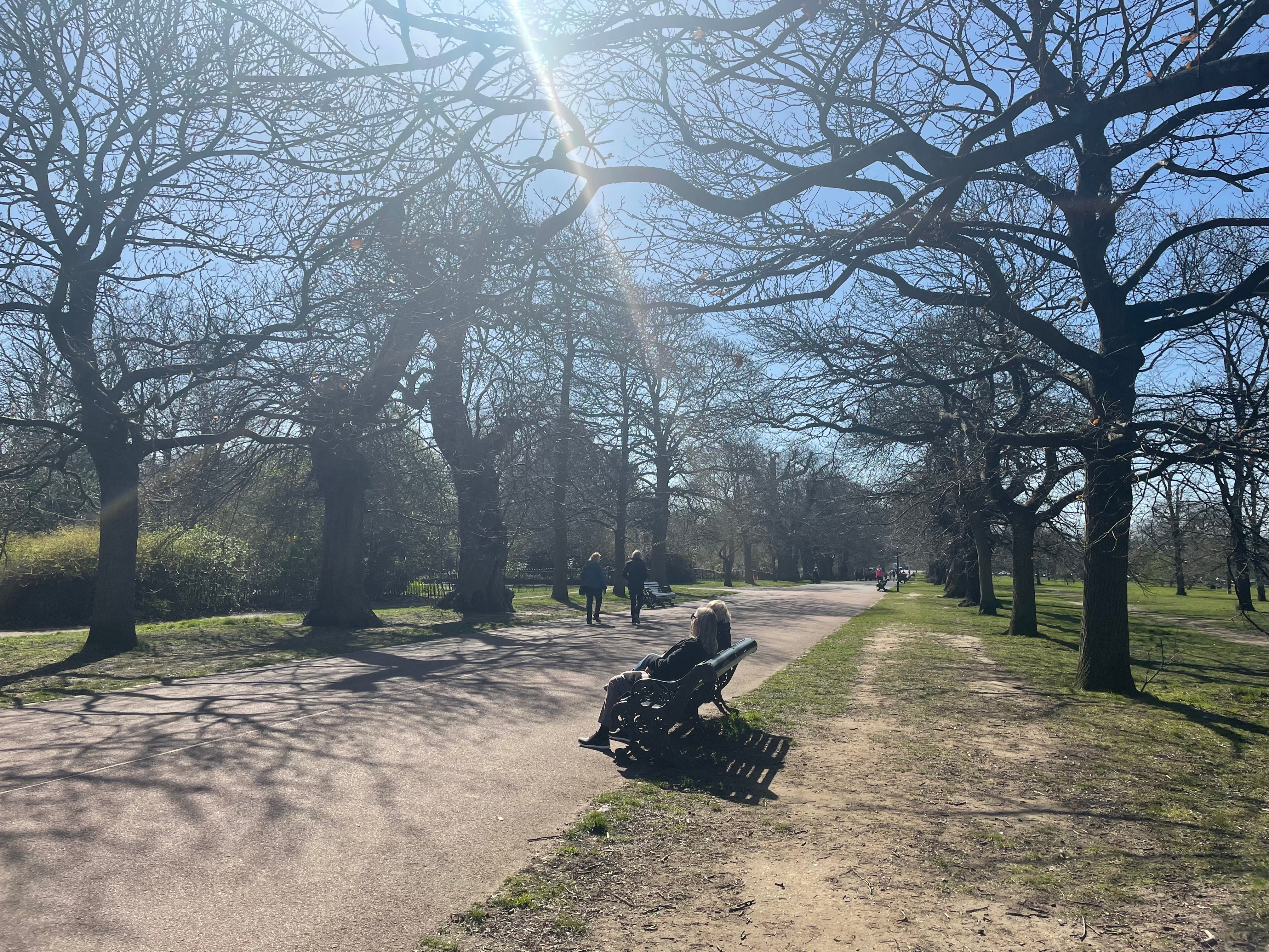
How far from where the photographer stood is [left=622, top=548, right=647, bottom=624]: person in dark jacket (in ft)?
69.0

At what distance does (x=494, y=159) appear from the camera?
6.13 metres

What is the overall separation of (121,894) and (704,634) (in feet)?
15.8

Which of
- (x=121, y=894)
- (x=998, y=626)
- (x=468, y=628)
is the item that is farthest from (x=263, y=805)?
(x=998, y=626)

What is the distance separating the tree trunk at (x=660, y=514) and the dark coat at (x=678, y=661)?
92.4 ft

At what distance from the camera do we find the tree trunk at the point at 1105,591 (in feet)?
31.0

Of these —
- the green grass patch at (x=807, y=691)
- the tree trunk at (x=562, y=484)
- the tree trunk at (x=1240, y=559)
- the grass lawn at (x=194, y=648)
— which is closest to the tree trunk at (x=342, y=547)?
the grass lawn at (x=194, y=648)

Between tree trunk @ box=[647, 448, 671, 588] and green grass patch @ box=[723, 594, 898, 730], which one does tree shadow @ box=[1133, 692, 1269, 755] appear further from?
tree trunk @ box=[647, 448, 671, 588]

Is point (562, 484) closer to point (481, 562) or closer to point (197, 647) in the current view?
point (481, 562)

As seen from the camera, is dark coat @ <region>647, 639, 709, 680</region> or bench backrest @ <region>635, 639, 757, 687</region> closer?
bench backrest @ <region>635, 639, 757, 687</region>

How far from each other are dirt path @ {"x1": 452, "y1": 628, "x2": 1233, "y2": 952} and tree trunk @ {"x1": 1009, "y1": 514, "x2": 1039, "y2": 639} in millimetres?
12081

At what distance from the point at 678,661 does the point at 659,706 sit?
735 millimetres

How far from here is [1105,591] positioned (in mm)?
9977

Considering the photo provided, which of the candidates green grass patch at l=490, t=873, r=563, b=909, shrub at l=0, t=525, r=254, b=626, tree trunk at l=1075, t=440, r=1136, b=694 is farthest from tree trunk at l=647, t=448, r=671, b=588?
green grass patch at l=490, t=873, r=563, b=909

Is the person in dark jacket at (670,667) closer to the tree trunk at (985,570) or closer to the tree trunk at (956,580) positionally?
the tree trunk at (985,570)
